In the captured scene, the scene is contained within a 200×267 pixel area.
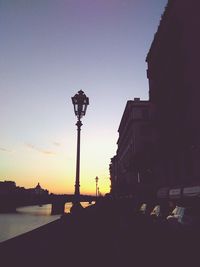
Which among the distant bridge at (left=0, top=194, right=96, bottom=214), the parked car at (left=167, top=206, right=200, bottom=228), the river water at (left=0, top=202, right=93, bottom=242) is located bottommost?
the river water at (left=0, top=202, right=93, bottom=242)

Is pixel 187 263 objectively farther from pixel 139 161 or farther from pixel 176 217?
pixel 139 161

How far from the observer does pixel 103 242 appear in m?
10.2

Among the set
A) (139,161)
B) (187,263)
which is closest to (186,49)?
(139,161)

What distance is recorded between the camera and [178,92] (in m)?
39.9

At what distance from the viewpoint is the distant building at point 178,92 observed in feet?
112

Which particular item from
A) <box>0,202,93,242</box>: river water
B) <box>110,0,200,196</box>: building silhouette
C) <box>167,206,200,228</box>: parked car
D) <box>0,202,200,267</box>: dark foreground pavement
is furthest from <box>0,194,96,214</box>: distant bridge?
<box>0,202,200,267</box>: dark foreground pavement

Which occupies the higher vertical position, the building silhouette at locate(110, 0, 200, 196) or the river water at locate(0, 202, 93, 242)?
the building silhouette at locate(110, 0, 200, 196)

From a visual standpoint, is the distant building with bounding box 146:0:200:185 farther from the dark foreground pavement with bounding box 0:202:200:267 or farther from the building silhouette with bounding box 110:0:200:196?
the dark foreground pavement with bounding box 0:202:200:267

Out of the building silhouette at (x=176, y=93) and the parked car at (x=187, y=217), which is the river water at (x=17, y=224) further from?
the parked car at (x=187, y=217)

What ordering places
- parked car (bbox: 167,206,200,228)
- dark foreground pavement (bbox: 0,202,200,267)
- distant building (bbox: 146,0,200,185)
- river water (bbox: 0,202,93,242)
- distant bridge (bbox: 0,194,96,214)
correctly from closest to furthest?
dark foreground pavement (bbox: 0,202,200,267), parked car (bbox: 167,206,200,228), distant building (bbox: 146,0,200,185), river water (bbox: 0,202,93,242), distant bridge (bbox: 0,194,96,214)

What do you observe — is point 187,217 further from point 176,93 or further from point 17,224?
point 17,224

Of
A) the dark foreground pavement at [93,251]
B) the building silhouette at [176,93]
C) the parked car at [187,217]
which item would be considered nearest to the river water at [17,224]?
the building silhouette at [176,93]

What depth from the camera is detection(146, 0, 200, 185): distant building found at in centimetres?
3400

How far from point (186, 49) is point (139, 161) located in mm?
28793
